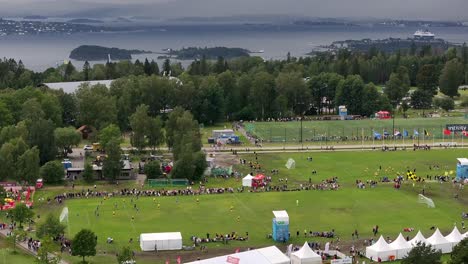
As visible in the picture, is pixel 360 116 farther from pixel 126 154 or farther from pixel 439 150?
pixel 126 154

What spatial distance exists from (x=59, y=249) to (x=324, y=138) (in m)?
43.2

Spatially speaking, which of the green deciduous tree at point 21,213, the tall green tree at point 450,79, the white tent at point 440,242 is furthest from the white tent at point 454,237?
the tall green tree at point 450,79

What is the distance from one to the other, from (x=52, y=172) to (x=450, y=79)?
72.1m

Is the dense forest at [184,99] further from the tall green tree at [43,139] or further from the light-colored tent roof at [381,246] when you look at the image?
the light-colored tent roof at [381,246]

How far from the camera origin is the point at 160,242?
3912 cm

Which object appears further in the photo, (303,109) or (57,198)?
(303,109)

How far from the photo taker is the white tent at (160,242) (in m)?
39.1

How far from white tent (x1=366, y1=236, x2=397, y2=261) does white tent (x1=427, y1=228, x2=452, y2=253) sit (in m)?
2.37

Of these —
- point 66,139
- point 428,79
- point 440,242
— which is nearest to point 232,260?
point 440,242

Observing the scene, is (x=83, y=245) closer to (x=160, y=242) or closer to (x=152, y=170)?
(x=160, y=242)

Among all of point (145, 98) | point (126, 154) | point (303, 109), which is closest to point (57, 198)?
point (126, 154)

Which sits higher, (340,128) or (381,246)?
(381,246)

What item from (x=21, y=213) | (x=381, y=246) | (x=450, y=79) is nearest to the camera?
(x=381, y=246)

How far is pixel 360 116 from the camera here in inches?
3770
